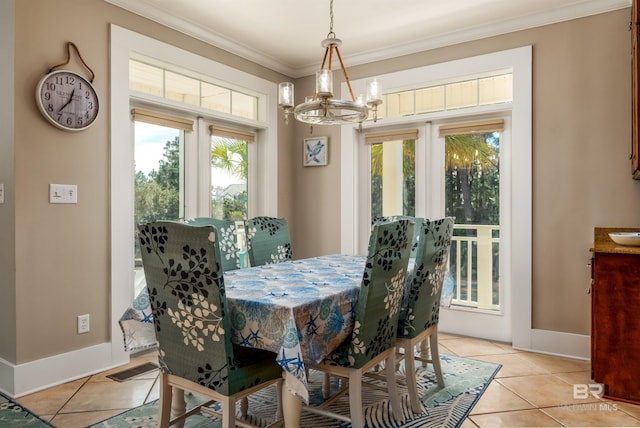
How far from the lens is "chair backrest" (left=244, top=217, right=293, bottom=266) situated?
9.70 ft

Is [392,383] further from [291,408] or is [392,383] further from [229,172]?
[229,172]

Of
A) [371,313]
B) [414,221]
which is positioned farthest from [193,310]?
[414,221]

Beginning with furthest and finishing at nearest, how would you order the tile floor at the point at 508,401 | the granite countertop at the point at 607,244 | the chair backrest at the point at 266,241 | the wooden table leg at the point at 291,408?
1. the chair backrest at the point at 266,241
2. the granite countertop at the point at 607,244
3. the tile floor at the point at 508,401
4. the wooden table leg at the point at 291,408

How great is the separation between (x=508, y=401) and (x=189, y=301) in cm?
190

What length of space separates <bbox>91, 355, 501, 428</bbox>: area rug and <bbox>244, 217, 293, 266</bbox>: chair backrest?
829 mm

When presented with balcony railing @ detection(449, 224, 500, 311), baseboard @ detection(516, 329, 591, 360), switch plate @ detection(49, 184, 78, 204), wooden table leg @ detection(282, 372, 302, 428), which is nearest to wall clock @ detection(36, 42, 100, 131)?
switch plate @ detection(49, 184, 78, 204)

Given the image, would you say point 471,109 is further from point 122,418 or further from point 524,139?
point 122,418

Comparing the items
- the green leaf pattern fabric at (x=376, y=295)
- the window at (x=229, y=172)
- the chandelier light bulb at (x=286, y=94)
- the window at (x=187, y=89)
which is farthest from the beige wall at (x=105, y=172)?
the green leaf pattern fabric at (x=376, y=295)

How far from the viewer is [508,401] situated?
96.6 inches

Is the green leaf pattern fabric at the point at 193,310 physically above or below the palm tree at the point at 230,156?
below

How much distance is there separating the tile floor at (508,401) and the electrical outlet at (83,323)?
0.30 meters

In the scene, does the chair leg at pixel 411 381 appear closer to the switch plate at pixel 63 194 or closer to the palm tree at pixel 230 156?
the switch plate at pixel 63 194

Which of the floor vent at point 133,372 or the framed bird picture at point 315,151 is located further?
the framed bird picture at point 315,151

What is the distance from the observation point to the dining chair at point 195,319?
59.9 inches
